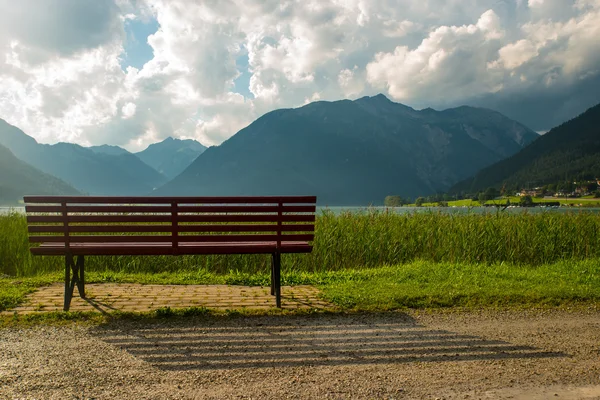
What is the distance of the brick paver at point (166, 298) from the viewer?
6.28 meters

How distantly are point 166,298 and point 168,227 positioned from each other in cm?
126

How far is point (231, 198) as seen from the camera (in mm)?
6059

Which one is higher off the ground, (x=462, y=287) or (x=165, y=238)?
(x=165, y=238)

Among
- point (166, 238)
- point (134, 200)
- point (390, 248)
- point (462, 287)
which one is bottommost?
point (462, 287)

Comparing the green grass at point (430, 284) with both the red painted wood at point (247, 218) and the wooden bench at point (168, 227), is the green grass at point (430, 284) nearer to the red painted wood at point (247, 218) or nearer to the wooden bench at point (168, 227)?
the wooden bench at point (168, 227)

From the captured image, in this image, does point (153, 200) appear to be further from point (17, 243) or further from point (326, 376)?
point (17, 243)

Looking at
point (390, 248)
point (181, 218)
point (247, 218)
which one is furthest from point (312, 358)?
point (390, 248)

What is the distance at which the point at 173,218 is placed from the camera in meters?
6.07

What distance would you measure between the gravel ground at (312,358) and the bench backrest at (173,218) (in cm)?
120

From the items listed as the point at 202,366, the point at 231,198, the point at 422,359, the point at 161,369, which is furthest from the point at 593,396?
the point at 231,198

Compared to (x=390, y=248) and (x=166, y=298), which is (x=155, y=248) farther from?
(x=390, y=248)

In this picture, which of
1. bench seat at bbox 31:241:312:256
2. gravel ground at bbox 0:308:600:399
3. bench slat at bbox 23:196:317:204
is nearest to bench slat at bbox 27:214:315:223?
bench slat at bbox 23:196:317:204

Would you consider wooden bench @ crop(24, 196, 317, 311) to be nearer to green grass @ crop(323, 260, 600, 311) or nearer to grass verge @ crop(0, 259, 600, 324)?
grass verge @ crop(0, 259, 600, 324)

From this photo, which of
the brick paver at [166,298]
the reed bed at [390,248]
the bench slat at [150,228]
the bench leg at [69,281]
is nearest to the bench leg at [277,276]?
the brick paver at [166,298]
